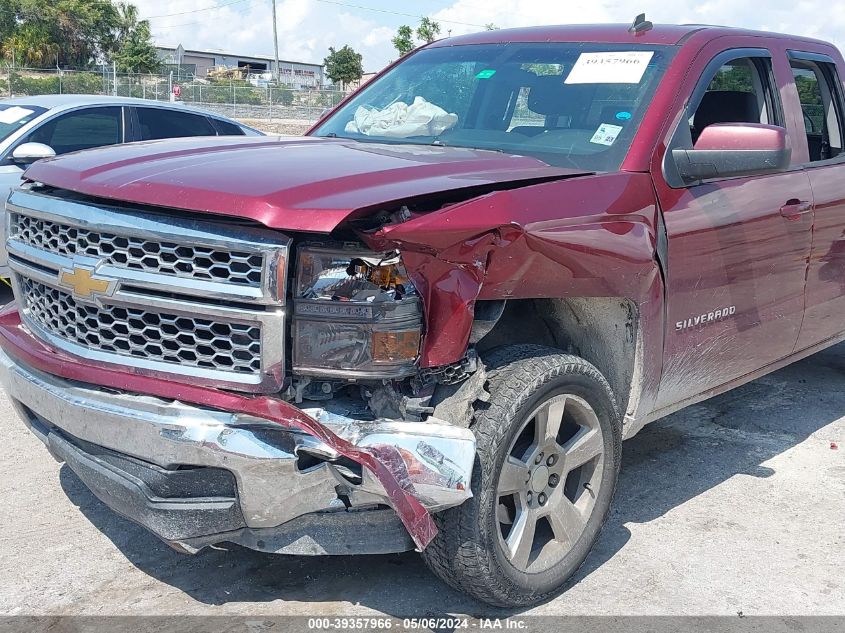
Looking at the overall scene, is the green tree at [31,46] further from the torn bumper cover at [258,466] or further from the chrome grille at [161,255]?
the torn bumper cover at [258,466]

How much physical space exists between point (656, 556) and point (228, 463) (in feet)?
6.18

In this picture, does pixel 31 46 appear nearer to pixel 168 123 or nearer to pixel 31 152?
pixel 168 123

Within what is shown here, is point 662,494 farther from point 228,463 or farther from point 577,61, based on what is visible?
point 228,463

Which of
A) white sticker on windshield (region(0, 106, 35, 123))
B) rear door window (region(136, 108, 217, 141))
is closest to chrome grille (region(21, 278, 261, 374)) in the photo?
white sticker on windshield (region(0, 106, 35, 123))

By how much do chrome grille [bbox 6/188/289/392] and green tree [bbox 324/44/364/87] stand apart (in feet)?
226

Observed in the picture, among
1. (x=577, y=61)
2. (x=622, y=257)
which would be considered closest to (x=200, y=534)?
(x=622, y=257)

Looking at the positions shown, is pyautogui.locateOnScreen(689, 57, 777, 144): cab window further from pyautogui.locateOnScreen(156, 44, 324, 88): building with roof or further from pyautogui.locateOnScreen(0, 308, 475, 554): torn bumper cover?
pyautogui.locateOnScreen(156, 44, 324, 88): building with roof

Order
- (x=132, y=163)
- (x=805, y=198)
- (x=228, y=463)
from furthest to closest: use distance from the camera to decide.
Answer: (x=805, y=198) → (x=132, y=163) → (x=228, y=463)

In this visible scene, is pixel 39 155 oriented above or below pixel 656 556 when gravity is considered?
above

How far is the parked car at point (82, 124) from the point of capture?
7.02 m

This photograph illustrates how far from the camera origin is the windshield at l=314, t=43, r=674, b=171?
368cm

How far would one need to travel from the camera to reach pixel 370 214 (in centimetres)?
260

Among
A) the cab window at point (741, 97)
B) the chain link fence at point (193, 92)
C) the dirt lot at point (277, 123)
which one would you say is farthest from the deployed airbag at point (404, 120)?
the chain link fence at point (193, 92)

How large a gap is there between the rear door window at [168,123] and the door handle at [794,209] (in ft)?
17.8
